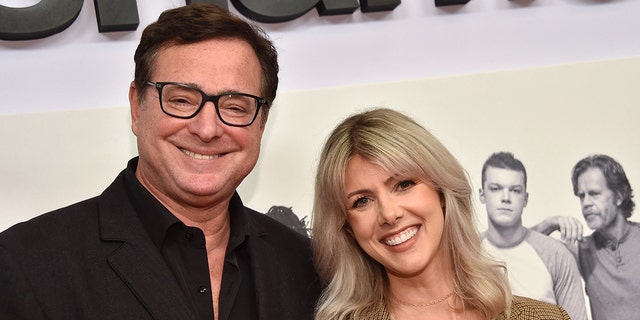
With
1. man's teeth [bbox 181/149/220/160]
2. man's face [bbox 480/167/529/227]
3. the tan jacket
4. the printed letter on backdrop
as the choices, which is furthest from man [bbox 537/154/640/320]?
the printed letter on backdrop

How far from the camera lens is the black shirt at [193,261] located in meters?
2.26

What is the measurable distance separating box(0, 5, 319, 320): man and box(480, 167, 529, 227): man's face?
922 millimetres

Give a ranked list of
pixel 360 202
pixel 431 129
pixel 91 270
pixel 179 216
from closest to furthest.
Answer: pixel 91 270, pixel 179 216, pixel 360 202, pixel 431 129

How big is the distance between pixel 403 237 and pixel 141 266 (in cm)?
71

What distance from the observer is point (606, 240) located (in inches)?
125

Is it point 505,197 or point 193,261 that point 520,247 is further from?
point 193,261

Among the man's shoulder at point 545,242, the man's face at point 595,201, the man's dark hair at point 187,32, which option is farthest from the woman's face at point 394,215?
the man's face at point 595,201

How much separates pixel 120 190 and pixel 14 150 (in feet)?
1.72

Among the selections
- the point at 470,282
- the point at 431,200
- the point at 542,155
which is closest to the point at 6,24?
the point at 431,200

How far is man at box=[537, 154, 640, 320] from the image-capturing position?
10.4 ft

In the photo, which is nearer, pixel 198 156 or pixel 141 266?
pixel 141 266

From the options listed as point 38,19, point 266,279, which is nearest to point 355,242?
point 266,279

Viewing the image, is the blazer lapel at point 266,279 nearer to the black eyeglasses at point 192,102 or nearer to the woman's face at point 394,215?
the woman's face at point 394,215

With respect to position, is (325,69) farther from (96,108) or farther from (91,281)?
(91,281)
